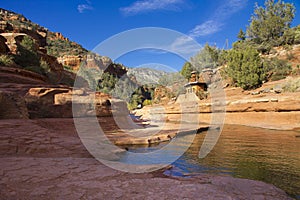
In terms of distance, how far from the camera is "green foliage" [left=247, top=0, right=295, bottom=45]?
33688 mm

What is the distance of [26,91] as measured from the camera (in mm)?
7785

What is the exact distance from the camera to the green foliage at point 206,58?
4272 cm

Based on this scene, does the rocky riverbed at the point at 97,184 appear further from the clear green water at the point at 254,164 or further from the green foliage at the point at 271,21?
the green foliage at the point at 271,21

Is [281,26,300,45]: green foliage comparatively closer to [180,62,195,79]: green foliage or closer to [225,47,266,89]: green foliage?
[225,47,266,89]: green foliage

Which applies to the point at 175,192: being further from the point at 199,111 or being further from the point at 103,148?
the point at 199,111

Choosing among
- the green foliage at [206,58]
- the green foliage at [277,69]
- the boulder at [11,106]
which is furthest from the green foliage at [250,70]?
the boulder at [11,106]

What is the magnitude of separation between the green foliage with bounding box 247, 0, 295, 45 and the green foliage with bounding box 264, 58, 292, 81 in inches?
455

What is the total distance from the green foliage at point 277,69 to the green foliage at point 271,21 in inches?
455

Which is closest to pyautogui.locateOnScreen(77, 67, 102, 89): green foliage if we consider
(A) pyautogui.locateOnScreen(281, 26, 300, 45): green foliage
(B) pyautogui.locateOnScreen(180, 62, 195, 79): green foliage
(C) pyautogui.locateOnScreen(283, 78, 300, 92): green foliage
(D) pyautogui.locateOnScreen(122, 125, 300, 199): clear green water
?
(B) pyautogui.locateOnScreen(180, 62, 195, 79): green foliage

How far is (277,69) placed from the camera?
23922 mm

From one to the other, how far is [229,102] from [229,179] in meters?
13.6

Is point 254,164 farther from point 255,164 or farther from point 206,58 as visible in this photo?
point 206,58

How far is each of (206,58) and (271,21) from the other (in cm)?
1400

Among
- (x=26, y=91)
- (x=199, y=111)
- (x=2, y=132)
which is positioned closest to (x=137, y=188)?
(x=2, y=132)
